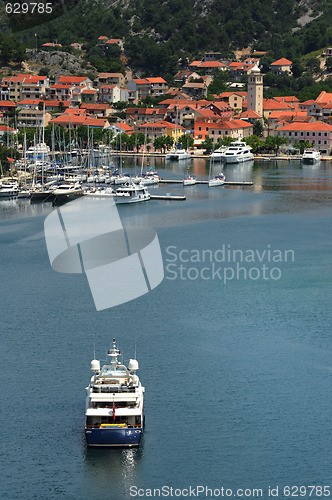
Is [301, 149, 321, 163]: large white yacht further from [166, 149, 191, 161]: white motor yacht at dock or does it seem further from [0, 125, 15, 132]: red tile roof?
[0, 125, 15, 132]: red tile roof

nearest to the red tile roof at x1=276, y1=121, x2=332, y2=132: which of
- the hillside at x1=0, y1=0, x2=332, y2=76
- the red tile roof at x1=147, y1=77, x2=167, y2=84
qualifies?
the red tile roof at x1=147, y1=77, x2=167, y2=84

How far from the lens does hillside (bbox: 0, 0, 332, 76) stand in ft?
287

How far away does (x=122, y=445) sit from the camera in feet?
52.3

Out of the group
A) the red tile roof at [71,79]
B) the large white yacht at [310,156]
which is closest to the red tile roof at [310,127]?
the large white yacht at [310,156]

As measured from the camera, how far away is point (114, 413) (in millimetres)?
15984

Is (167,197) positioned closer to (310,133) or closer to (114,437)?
(310,133)

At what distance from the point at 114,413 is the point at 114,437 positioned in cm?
38

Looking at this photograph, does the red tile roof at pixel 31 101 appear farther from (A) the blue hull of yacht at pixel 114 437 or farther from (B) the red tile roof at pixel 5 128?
(A) the blue hull of yacht at pixel 114 437

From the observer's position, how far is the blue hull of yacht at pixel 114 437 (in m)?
15.8

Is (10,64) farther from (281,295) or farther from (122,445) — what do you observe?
(122,445)

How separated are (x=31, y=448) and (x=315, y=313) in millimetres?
9298

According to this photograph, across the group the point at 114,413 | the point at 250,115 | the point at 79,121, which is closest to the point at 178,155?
the point at 79,121

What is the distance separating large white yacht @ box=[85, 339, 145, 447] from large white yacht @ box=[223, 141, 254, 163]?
44.6 meters

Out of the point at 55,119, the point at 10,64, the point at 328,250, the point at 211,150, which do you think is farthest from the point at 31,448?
the point at 10,64
